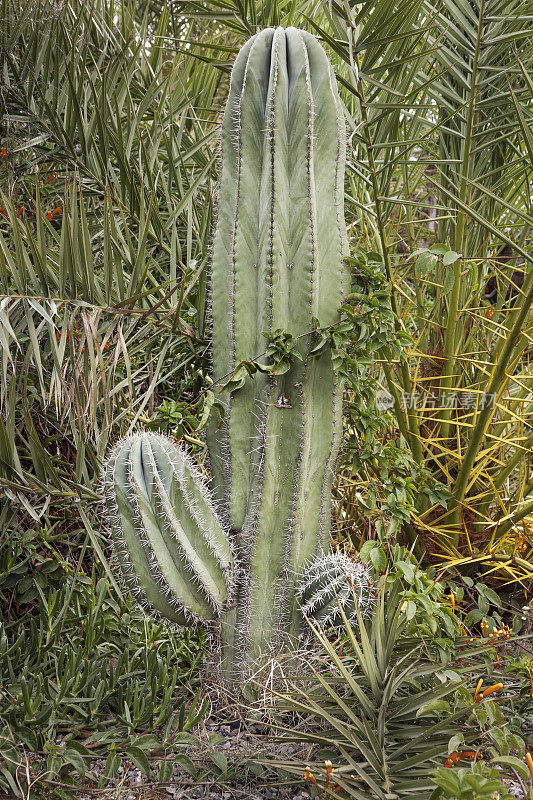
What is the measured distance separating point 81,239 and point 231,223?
0.33m

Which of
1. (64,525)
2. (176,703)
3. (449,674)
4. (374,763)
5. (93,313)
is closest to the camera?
(374,763)

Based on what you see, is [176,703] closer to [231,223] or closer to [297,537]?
[297,537]

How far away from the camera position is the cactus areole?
4.81 feet

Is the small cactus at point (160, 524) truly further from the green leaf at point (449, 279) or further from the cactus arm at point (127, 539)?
the green leaf at point (449, 279)

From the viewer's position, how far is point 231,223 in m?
1.58

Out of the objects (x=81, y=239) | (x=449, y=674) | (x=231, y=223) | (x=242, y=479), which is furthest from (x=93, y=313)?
(x=449, y=674)

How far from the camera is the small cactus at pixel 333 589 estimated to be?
1542 millimetres

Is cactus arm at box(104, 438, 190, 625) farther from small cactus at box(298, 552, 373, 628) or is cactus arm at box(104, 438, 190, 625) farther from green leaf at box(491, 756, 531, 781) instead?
green leaf at box(491, 756, 531, 781)

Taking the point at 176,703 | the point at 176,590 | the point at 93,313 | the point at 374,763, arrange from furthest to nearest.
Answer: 1. the point at 176,703
2. the point at 93,313
3. the point at 176,590
4. the point at 374,763

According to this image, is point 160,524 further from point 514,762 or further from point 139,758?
point 514,762

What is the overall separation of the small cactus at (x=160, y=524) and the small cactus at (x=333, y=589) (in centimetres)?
23

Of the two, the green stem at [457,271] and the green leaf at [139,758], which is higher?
the green stem at [457,271]

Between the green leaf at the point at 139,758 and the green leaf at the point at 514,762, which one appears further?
the green leaf at the point at 139,758

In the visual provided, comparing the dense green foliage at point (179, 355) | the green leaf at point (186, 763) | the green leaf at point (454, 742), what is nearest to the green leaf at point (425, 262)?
the dense green foliage at point (179, 355)
